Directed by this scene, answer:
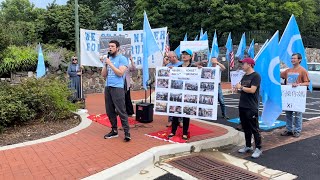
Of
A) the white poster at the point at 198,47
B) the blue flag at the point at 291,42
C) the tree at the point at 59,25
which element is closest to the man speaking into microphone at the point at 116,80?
the blue flag at the point at 291,42

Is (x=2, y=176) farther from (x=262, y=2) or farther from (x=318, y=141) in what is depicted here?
(x=262, y=2)

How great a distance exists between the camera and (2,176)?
14.1 ft

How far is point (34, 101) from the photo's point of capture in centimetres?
749

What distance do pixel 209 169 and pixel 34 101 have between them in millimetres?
4539

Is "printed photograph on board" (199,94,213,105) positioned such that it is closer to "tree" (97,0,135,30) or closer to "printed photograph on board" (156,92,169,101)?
"printed photograph on board" (156,92,169,101)

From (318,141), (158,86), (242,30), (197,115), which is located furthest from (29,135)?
(242,30)

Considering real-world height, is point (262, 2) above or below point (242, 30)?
above

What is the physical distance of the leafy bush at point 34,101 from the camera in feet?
22.9

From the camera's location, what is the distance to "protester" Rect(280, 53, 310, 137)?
6.75m

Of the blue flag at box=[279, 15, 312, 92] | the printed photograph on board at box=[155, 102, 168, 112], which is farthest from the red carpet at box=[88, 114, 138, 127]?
the blue flag at box=[279, 15, 312, 92]

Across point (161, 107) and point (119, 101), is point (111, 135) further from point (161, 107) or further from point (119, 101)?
point (161, 107)

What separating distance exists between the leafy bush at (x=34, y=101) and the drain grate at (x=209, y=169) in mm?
3728

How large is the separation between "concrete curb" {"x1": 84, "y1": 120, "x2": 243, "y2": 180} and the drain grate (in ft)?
0.68

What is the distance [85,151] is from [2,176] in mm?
1370
